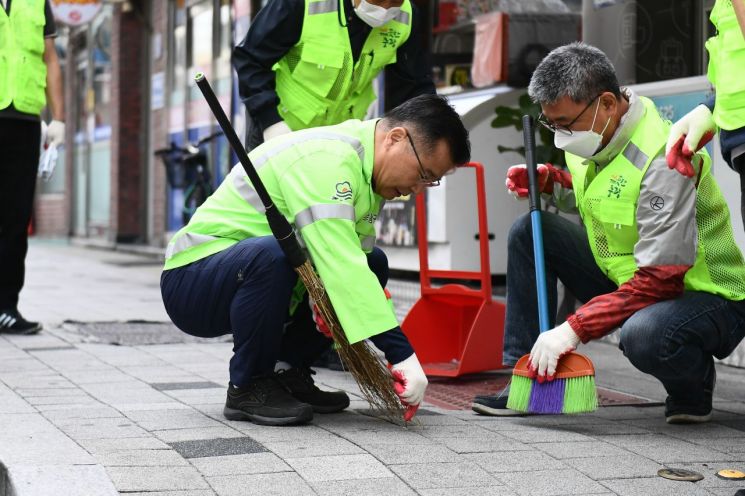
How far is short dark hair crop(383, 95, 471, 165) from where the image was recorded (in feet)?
11.8

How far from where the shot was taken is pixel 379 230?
9469 mm

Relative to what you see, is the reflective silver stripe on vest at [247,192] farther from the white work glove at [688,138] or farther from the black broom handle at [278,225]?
the white work glove at [688,138]

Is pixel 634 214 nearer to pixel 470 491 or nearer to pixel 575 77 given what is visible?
pixel 575 77

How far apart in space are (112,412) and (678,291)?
1800 mm

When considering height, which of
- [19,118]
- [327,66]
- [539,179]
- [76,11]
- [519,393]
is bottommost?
[519,393]

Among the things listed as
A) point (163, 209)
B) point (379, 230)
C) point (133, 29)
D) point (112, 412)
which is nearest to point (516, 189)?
point (112, 412)

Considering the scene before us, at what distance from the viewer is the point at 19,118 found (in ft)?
20.3

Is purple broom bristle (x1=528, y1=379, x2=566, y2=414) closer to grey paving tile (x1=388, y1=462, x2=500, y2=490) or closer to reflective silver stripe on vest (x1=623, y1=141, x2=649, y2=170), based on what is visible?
grey paving tile (x1=388, y1=462, x2=500, y2=490)

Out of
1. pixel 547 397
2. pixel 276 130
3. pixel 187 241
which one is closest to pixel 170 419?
pixel 187 241

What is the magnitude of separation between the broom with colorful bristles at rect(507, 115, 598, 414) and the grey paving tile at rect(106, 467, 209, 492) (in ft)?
3.79

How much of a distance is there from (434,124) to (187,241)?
2.87 feet

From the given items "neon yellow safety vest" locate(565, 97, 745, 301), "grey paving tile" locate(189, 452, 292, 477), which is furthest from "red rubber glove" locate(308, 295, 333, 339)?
"neon yellow safety vest" locate(565, 97, 745, 301)

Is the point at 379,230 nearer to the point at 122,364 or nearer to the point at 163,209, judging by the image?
the point at 122,364

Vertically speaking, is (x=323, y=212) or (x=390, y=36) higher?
(x=390, y=36)
